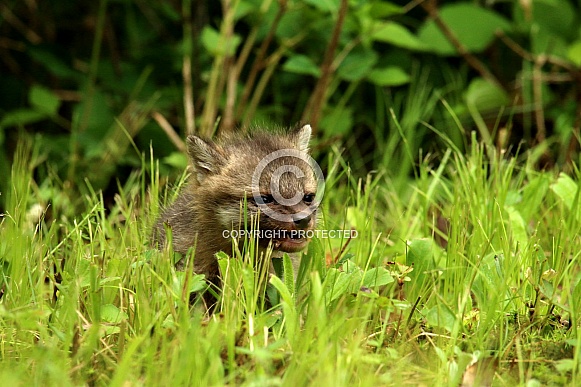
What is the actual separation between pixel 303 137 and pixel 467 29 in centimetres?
309

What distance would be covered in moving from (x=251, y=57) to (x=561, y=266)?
4.62 meters

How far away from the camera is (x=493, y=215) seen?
4.20 metres

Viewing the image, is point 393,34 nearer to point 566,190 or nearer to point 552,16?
point 552,16

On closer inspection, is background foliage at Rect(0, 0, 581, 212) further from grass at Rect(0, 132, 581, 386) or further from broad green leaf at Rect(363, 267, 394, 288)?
broad green leaf at Rect(363, 267, 394, 288)

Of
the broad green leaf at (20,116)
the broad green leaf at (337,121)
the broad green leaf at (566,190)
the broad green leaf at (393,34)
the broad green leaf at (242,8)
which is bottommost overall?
the broad green leaf at (20,116)

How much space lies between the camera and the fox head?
4004 mm

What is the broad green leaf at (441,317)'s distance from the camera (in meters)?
3.36

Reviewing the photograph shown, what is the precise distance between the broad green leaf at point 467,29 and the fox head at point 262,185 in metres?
2.97

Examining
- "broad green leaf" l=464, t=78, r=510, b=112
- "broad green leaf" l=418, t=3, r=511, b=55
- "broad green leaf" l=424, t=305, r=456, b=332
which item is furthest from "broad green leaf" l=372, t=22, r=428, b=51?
"broad green leaf" l=424, t=305, r=456, b=332

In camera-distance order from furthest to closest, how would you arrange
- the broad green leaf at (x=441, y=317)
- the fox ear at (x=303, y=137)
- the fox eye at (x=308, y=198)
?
the fox ear at (x=303, y=137), the fox eye at (x=308, y=198), the broad green leaf at (x=441, y=317)

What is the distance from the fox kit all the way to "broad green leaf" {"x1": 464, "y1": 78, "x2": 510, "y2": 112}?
2889mm

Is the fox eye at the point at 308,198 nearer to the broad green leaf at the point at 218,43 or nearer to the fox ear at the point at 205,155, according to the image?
the fox ear at the point at 205,155

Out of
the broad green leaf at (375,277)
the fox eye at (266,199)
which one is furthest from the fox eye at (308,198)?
the broad green leaf at (375,277)

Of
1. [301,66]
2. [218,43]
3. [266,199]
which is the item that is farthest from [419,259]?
[218,43]
